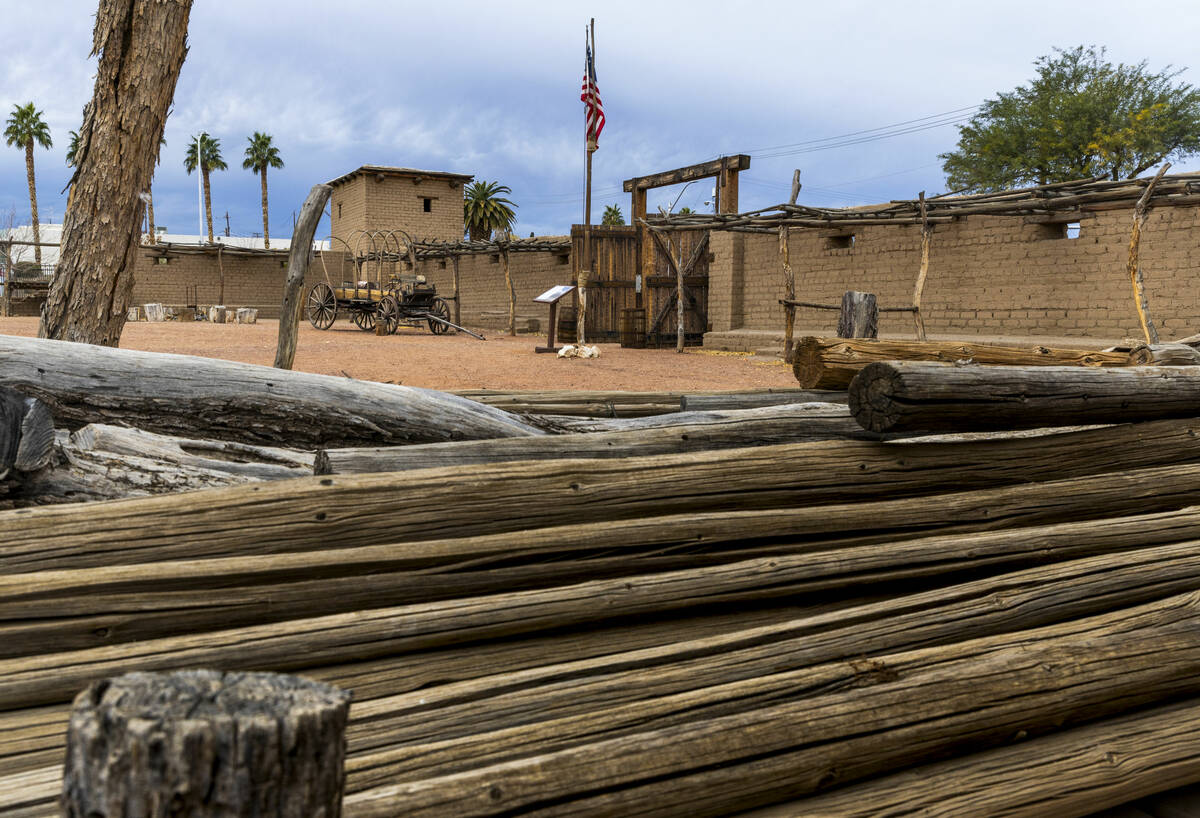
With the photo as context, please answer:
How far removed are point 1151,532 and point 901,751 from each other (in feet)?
4.73

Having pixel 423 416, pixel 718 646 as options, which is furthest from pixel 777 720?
pixel 423 416

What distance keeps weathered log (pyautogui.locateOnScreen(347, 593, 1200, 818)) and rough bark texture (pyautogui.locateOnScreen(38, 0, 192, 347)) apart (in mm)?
4141

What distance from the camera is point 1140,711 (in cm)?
232

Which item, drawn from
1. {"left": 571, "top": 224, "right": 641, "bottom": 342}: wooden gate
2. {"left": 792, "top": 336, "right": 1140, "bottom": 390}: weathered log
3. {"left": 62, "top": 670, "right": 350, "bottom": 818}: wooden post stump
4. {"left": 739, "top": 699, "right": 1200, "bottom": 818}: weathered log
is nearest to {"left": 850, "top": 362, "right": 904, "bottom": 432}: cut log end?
{"left": 792, "top": 336, "right": 1140, "bottom": 390}: weathered log

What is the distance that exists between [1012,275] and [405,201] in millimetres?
20664

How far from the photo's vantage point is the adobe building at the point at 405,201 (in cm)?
2725

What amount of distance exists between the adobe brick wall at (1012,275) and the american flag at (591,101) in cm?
445

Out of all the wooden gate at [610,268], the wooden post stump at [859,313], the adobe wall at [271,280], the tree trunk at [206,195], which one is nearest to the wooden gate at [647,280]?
the wooden gate at [610,268]

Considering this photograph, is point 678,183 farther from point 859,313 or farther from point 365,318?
point 859,313

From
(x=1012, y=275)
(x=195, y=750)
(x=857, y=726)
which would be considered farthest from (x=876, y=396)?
(x=1012, y=275)

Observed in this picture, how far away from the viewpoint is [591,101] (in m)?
17.6

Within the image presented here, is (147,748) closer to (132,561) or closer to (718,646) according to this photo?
(132,561)

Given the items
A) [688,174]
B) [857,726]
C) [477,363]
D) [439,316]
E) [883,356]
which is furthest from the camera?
[439,316]

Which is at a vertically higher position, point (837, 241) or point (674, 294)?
point (837, 241)
